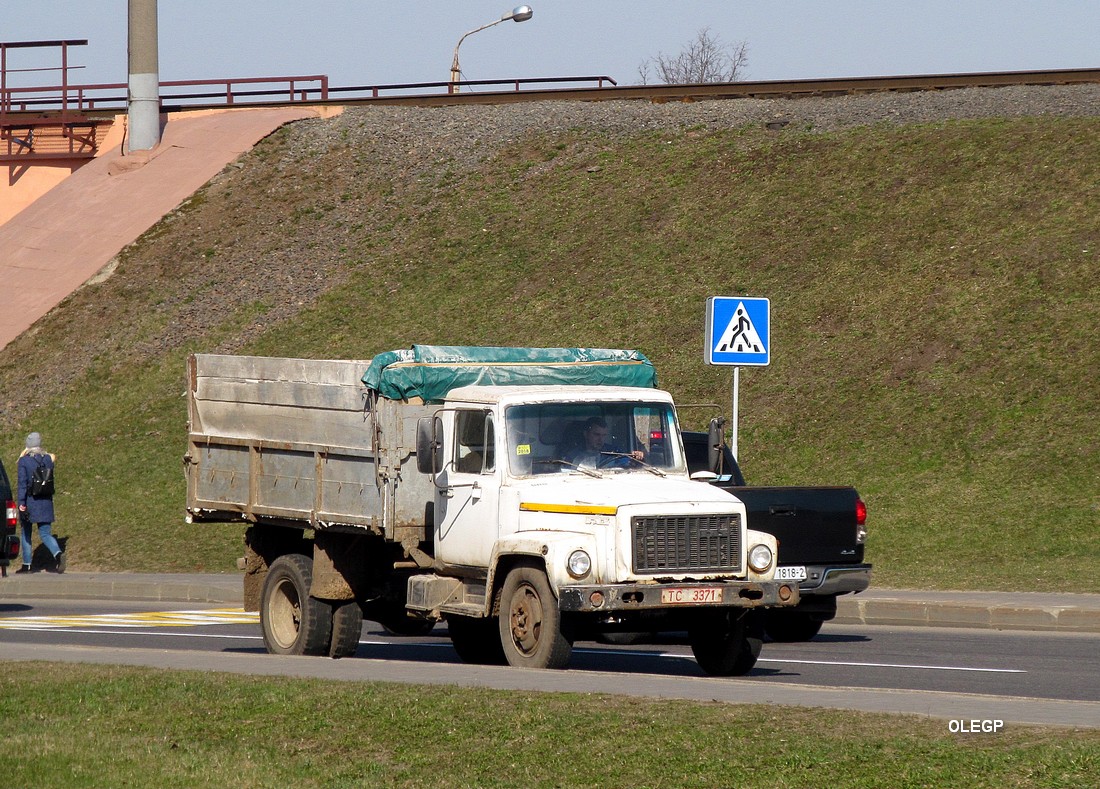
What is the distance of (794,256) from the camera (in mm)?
30500

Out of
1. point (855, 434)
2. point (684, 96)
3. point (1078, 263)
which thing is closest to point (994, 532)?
point (855, 434)

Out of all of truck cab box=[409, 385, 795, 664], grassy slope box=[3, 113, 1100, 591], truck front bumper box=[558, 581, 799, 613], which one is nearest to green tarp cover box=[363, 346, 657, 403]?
truck cab box=[409, 385, 795, 664]

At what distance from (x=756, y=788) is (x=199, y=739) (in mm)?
3140

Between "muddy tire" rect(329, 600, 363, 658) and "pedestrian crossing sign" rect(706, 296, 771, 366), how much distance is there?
6.75 metres

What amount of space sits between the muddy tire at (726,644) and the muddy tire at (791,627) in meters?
2.92

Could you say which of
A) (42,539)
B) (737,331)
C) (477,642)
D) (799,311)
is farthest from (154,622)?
(799,311)

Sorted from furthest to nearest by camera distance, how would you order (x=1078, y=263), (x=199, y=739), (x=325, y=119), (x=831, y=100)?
(x=325, y=119) < (x=831, y=100) < (x=1078, y=263) < (x=199, y=739)

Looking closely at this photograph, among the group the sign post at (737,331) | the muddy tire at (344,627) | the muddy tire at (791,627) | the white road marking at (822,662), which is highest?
the sign post at (737,331)

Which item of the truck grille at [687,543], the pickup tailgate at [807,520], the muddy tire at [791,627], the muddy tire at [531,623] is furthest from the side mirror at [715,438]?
the muddy tire at [791,627]

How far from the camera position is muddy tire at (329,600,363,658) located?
13.2 metres

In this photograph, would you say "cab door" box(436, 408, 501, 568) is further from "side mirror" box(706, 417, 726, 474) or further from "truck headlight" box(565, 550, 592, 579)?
"side mirror" box(706, 417, 726, 474)

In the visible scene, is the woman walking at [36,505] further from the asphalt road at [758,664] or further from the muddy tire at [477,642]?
the muddy tire at [477,642]

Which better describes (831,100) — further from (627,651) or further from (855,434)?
(627,651)

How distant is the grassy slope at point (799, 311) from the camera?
2247 centimetres
